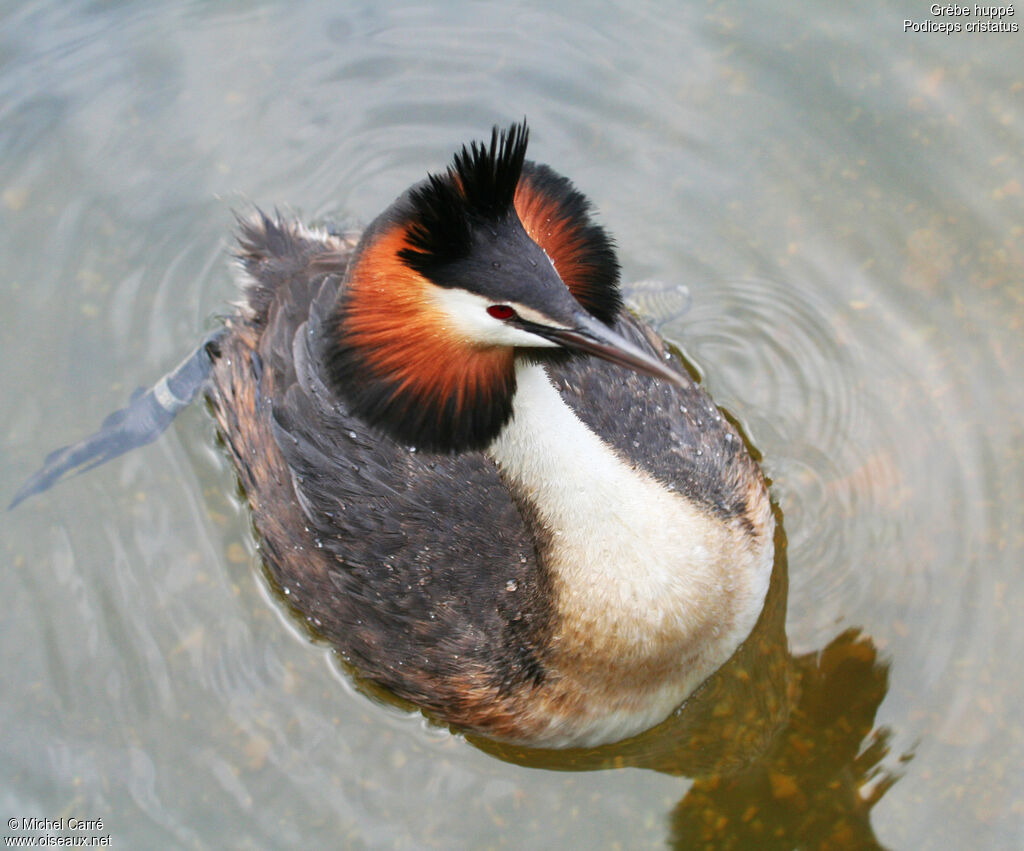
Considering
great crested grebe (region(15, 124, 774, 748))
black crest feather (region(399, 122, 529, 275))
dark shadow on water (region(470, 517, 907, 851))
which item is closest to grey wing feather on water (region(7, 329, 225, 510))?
great crested grebe (region(15, 124, 774, 748))

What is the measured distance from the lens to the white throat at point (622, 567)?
A: 336 cm

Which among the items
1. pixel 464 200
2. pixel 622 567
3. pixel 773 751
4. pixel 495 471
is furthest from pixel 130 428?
pixel 773 751

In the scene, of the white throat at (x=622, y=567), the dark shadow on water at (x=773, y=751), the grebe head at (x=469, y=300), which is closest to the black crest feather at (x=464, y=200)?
the grebe head at (x=469, y=300)

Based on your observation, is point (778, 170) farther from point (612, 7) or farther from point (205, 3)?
point (205, 3)

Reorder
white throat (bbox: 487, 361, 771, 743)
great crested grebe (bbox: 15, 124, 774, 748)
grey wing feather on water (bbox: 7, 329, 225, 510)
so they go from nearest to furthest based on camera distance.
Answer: great crested grebe (bbox: 15, 124, 774, 748), white throat (bbox: 487, 361, 771, 743), grey wing feather on water (bbox: 7, 329, 225, 510)

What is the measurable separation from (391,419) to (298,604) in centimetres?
144

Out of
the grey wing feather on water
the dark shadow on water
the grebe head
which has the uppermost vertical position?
the grebe head

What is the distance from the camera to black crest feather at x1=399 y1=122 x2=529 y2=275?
2850 millimetres

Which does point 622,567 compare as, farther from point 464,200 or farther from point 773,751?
point 464,200

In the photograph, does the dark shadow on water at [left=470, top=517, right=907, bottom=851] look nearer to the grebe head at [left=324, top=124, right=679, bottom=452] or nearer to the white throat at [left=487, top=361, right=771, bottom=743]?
the white throat at [left=487, top=361, right=771, bottom=743]

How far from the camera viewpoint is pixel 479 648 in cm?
378

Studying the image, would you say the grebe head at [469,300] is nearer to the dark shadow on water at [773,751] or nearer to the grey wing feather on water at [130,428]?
the dark shadow on water at [773,751]

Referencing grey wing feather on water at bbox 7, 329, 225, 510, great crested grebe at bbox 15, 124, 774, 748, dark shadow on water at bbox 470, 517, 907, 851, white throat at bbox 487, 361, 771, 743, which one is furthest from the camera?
grey wing feather on water at bbox 7, 329, 225, 510

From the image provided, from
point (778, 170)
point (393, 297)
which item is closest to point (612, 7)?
point (778, 170)
